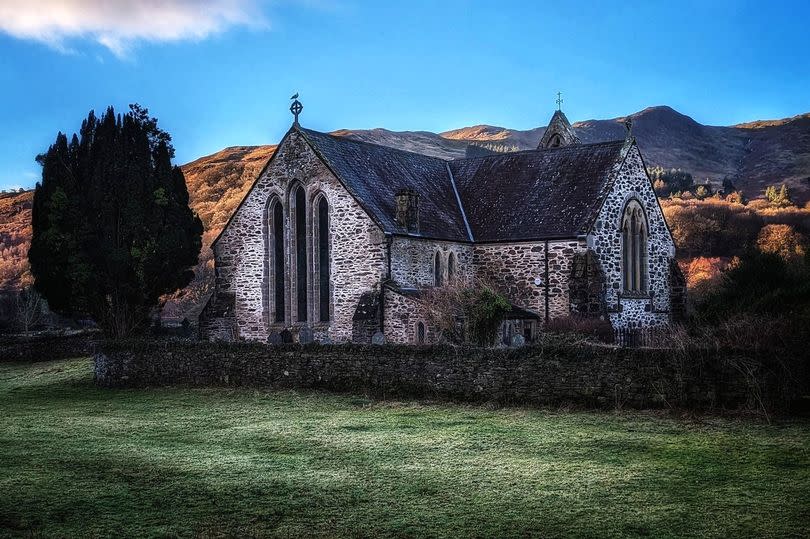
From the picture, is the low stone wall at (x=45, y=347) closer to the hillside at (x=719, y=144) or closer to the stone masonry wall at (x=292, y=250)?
the stone masonry wall at (x=292, y=250)

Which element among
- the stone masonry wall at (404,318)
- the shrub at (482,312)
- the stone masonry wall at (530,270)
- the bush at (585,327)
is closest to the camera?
the shrub at (482,312)

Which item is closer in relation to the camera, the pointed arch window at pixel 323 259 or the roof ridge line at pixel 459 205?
the pointed arch window at pixel 323 259

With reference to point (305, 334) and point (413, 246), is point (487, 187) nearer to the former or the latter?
point (413, 246)

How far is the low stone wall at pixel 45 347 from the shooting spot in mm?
39625

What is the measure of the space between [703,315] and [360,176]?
1505 centimetres

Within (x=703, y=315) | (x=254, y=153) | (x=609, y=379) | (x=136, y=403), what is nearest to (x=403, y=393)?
(x=609, y=379)

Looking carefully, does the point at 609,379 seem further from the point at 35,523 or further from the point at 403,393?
the point at 35,523

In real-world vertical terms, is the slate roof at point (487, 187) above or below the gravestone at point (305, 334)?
above

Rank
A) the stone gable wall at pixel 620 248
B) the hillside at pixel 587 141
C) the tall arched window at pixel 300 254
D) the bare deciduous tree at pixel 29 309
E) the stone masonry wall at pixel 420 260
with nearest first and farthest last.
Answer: the stone masonry wall at pixel 420 260
the stone gable wall at pixel 620 248
the tall arched window at pixel 300 254
the bare deciduous tree at pixel 29 309
the hillside at pixel 587 141

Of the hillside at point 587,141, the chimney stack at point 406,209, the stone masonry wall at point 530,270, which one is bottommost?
the stone masonry wall at point 530,270

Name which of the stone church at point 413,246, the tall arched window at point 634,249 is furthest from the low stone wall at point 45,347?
the tall arched window at point 634,249

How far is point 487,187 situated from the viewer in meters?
40.6

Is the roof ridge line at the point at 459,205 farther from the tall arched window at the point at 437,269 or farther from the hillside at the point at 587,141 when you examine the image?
the hillside at the point at 587,141

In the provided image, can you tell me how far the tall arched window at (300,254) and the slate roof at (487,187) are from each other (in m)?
2.28
